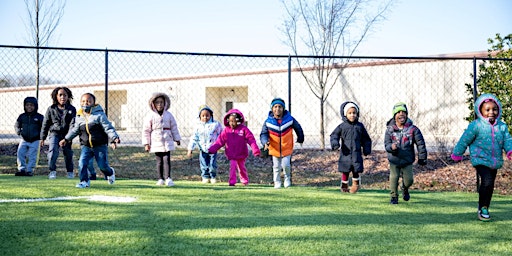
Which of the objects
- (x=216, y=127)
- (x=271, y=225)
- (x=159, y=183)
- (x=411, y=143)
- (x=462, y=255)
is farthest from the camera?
(x=216, y=127)

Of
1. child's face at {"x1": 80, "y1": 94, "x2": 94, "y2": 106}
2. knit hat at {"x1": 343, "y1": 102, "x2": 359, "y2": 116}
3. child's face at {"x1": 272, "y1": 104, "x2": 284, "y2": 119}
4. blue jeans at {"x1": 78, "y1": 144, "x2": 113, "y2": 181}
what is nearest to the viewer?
blue jeans at {"x1": 78, "y1": 144, "x2": 113, "y2": 181}

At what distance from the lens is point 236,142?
9.12 metres

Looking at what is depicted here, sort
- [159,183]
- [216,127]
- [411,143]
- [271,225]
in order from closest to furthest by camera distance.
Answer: [271,225], [411,143], [159,183], [216,127]

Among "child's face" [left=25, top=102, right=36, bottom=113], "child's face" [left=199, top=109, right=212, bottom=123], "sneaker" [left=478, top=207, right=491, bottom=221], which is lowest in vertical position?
"sneaker" [left=478, top=207, right=491, bottom=221]

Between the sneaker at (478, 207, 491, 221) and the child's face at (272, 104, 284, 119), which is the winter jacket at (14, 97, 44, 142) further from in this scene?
the sneaker at (478, 207, 491, 221)

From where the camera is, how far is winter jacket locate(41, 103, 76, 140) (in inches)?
373

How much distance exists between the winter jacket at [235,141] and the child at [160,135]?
2.96ft

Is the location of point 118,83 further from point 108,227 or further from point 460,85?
point 108,227

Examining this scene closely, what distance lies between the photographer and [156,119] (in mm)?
8578

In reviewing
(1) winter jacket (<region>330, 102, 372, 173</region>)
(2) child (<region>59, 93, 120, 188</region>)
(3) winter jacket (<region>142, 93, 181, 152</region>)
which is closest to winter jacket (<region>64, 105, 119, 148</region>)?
(2) child (<region>59, 93, 120, 188</region>)

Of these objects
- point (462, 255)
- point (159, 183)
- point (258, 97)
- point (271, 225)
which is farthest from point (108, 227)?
point (258, 97)

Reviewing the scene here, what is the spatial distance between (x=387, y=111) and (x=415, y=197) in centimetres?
1414

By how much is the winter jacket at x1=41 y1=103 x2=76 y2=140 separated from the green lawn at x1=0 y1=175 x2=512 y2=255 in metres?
2.41

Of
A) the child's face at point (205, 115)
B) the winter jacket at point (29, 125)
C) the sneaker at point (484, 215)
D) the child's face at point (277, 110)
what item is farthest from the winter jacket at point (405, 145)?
the winter jacket at point (29, 125)
